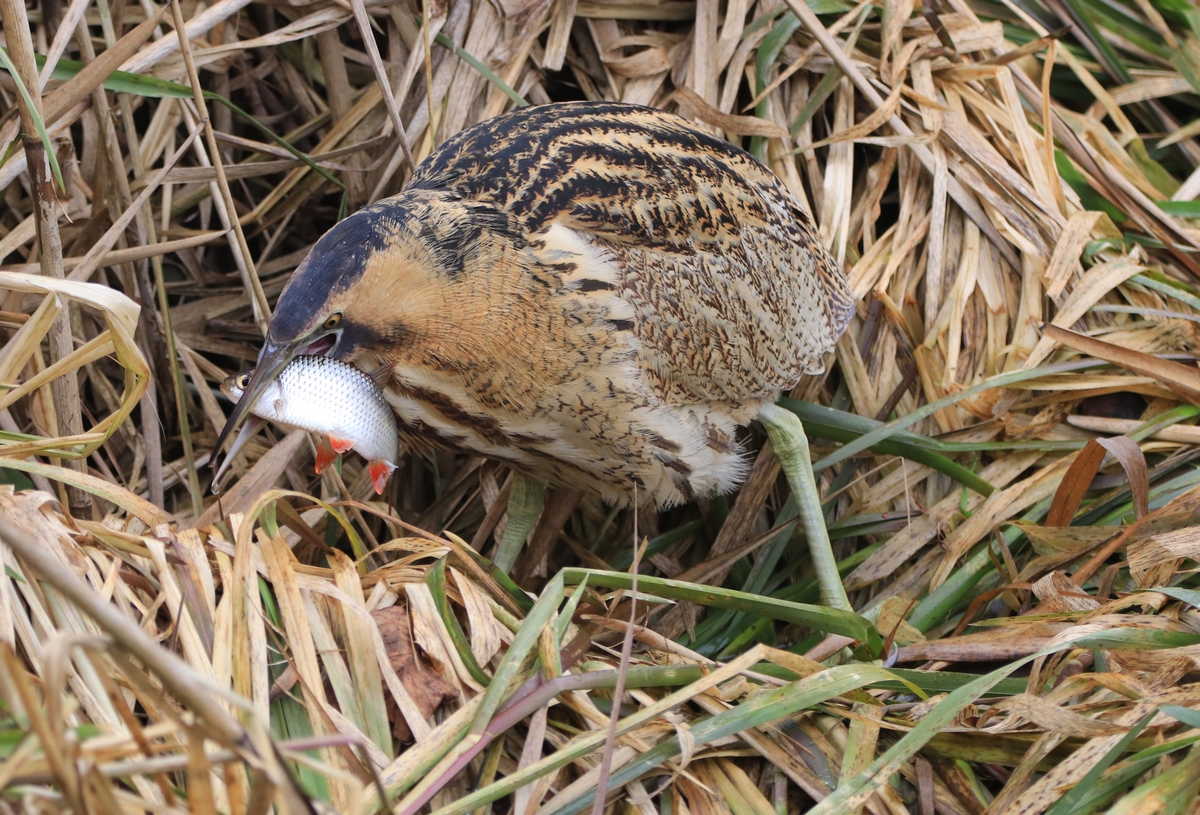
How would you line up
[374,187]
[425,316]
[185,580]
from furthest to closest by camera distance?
[374,187] → [425,316] → [185,580]

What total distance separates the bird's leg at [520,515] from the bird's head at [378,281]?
0.52 metres

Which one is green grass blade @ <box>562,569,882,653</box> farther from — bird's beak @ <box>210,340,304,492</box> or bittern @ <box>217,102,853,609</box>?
bird's beak @ <box>210,340,304,492</box>

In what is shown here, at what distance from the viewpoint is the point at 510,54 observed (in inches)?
100

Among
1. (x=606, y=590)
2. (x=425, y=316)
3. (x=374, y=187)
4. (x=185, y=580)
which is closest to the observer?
(x=185, y=580)

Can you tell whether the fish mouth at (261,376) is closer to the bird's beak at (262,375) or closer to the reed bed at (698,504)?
the bird's beak at (262,375)

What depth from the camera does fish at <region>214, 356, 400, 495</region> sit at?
170 centimetres

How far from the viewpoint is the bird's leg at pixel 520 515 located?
2348mm

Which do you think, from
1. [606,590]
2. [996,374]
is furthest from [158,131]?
[996,374]

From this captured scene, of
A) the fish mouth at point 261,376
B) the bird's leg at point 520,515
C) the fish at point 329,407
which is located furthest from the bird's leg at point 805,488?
the fish mouth at point 261,376

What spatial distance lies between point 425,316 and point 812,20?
42.5 inches

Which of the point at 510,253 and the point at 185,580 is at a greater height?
the point at 510,253

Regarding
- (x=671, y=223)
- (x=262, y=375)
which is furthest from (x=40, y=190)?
(x=671, y=223)

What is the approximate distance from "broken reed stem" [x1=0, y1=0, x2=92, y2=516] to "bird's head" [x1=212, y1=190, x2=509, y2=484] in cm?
33

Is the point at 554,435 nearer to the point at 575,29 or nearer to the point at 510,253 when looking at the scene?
the point at 510,253
